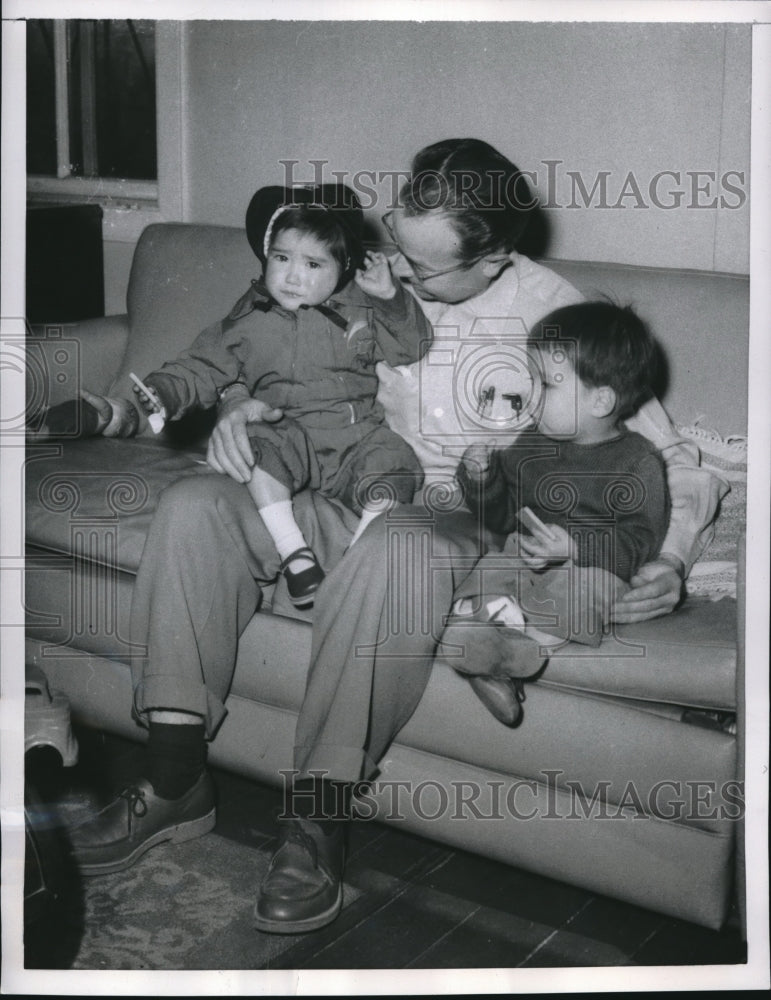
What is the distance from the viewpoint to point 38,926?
136 centimetres

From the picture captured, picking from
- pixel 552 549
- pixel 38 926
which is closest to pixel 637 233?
pixel 552 549

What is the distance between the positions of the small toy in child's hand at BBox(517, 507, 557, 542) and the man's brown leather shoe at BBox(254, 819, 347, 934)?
1.51 feet

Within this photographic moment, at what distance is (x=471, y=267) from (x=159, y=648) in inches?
26.9

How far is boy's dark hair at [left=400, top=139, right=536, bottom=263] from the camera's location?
59.0 inches

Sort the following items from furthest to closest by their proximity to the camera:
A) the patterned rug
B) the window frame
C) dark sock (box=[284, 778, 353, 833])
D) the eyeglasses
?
the window frame
the eyeglasses
dark sock (box=[284, 778, 353, 833])
the patterned rug

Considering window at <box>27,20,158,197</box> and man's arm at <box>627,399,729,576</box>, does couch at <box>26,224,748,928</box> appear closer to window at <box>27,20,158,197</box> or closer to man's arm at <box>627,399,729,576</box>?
→ man's arm at <box>627,399,729,576</box>

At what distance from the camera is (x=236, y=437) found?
1.55 m

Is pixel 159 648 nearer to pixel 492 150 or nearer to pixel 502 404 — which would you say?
pixel 502 404

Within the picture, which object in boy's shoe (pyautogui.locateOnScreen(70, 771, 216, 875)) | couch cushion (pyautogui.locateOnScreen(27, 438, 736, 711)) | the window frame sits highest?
the window frame

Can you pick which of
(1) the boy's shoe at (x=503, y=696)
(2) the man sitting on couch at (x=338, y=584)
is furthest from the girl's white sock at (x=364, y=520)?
(1) the boy's shoe at (x=503, y=696)

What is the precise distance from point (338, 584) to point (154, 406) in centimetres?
47

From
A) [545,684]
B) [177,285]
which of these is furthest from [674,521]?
[177,285]

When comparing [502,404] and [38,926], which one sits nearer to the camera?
[38,926]

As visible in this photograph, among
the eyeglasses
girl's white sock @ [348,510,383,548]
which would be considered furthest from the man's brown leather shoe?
the eyeglasses
